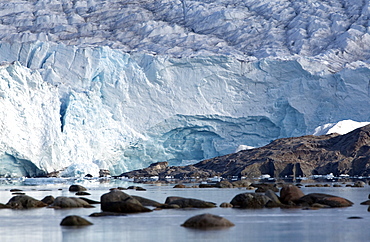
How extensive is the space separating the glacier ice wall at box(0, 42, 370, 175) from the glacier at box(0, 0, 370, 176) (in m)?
0.07

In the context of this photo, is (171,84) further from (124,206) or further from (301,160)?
(124,206)

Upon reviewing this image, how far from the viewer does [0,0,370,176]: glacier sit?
36.5 metres

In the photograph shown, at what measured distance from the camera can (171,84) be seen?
43.8 metres

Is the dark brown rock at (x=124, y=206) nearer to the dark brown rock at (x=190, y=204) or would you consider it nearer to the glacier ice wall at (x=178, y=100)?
the dark brown rock at (x=190, y=204)

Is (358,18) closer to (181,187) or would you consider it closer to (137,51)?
(137,51)

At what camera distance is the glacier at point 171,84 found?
36.5m

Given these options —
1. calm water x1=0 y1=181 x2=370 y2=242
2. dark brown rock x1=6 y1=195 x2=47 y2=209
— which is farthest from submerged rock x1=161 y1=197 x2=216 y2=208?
dark brown rock x1=6 y1=195 x2=47 y2=209

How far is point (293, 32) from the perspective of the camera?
49.8 meters

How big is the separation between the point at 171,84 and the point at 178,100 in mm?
1251

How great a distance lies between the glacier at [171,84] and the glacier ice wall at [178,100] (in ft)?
0.24

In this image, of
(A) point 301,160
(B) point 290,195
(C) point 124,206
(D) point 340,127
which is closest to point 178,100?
(A) point 301,160

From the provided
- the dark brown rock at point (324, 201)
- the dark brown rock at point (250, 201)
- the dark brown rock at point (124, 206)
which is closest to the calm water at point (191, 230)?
the dark brown rock at point (124, 206)

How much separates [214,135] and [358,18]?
16338 millimetres

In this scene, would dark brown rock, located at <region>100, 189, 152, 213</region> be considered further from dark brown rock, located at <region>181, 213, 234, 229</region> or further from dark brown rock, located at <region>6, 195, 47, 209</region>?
dark brown rock, located at <region>181, 213, 234, 229</region>
